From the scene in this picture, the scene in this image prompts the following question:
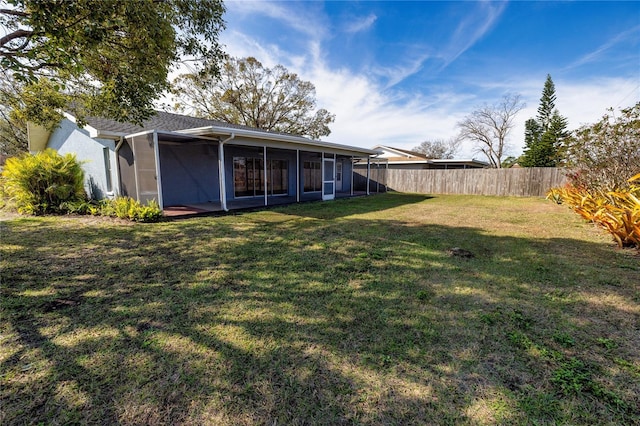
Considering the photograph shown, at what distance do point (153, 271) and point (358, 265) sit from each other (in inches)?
110

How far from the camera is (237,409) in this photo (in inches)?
63.4

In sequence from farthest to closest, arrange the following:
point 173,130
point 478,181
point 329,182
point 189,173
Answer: point 478,181 < point 329,182 < point 189,173 < point 173,130

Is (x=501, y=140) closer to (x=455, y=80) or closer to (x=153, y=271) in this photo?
(x=455, y=80)

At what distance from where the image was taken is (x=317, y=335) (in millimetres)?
2338

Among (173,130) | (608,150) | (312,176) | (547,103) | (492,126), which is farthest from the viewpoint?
(492,126)

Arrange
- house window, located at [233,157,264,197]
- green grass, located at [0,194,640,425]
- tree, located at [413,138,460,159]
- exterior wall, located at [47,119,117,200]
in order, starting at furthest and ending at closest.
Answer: tree, located at [413,138,460,159], house window, located at [233,157,264,197], exterior wall, located at [47,119,117,200], green grass, located at [0,194,640,425]

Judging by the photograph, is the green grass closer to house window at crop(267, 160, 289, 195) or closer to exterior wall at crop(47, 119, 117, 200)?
exterior wall at crop(47, 119, 117, 200)

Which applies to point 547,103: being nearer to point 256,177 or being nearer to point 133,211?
point 256,177

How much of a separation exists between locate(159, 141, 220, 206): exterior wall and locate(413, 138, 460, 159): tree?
3854 cm

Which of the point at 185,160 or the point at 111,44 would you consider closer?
the point at 111,44

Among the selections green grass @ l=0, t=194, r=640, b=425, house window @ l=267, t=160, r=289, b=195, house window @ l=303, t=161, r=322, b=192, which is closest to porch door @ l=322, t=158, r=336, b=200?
house window @ l=303, t=161, r=322, b=192

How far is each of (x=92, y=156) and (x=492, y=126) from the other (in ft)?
125

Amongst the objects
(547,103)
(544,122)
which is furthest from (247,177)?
(547,103)

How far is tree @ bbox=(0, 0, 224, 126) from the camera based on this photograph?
3.76 meters
